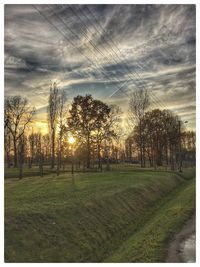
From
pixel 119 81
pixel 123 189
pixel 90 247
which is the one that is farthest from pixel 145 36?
pixel 123 189

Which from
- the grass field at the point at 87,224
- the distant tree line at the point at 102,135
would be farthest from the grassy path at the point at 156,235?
the distant tree line at the point at 102,135

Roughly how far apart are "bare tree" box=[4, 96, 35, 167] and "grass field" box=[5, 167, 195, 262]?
4.16 m

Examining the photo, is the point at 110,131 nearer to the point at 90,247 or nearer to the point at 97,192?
the point at 97,192

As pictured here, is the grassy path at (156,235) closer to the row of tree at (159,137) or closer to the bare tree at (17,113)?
the bare tree at (17,113)

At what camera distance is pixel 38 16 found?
12234mm

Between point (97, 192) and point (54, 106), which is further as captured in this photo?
point (54, 106)

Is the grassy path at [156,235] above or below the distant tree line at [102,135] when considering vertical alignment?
below

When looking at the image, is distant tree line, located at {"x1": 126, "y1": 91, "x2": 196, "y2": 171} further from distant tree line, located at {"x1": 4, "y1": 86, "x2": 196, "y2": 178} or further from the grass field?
the grass field

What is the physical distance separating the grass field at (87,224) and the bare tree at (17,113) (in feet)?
13.6

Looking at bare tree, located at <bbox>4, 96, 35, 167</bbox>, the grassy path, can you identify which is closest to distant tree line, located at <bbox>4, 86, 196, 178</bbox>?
bare tree, located at <bbox>4, 96, 35, 167</bbox>

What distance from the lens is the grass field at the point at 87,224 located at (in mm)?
11039
